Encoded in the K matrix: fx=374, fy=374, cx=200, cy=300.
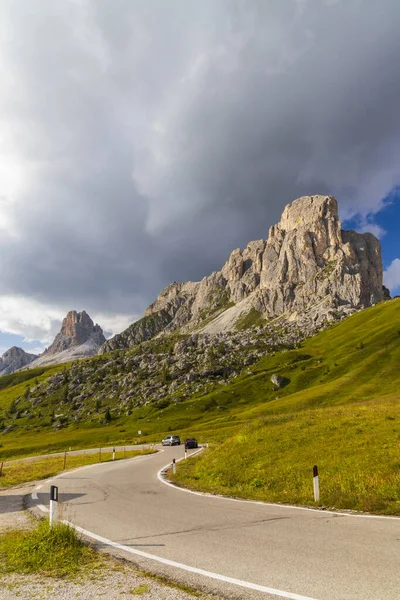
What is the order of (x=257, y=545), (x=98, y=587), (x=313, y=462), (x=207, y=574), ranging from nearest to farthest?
1. (x=98, y=587)
2. (x=207, y=574)
3. (x=257, y=545)
4. (x=313, y=462)

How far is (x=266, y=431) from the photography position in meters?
28.1

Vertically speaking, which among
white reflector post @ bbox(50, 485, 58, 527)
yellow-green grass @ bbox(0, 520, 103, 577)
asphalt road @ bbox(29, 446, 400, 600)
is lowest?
asphalt road @ bbox(29, 446, 400, 600)

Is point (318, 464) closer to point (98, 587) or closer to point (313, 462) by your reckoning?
point (313, 462)

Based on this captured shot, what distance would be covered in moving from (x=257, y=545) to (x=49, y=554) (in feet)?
16.5

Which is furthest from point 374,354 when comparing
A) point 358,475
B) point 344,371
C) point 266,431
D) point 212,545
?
point 212,545

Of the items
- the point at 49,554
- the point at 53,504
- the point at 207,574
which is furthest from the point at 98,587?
the point at 53,504

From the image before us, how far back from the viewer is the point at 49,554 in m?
8.81

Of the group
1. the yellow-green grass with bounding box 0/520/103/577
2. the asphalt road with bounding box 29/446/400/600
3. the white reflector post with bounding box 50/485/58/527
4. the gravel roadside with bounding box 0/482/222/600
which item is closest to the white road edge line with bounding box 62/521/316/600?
the asphalt road with bounding box 29/446/400/600

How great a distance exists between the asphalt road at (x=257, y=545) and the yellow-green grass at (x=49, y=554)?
3.50 ft

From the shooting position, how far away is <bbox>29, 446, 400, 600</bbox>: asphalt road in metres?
6.73

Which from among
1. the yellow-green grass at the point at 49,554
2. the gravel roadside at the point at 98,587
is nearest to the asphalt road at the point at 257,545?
the gravel roadside at the point at 98,587

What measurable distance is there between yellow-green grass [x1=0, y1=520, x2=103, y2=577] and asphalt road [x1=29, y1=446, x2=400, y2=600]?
1.07 meters

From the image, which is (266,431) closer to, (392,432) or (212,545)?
(392,432)

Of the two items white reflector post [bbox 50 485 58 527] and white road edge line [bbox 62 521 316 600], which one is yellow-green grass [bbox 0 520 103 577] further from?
white road edge line [bbox 62 521 316 600]
